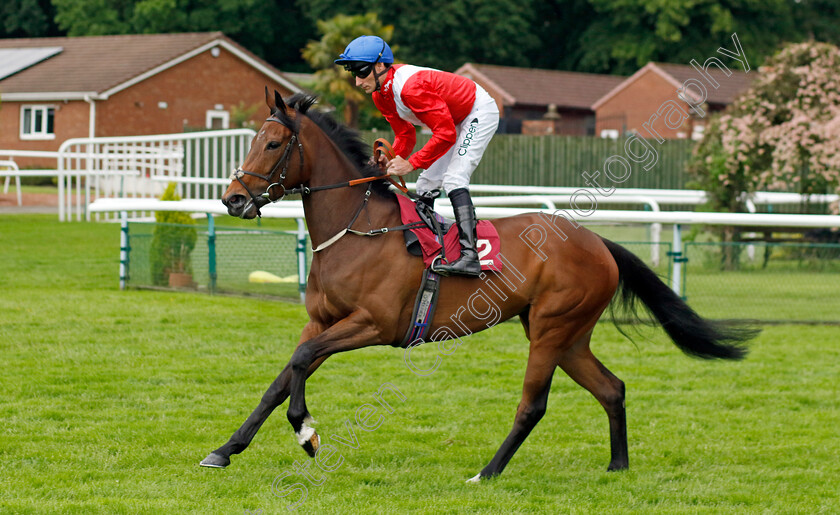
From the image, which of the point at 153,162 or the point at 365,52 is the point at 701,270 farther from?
the point at 153,162

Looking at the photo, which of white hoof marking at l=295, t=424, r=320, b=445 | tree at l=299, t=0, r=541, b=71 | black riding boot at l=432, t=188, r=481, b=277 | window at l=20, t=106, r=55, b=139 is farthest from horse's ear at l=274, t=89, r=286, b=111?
tree at l=299, t=0, r=541, b=71

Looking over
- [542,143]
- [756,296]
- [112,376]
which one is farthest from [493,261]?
[542,143]

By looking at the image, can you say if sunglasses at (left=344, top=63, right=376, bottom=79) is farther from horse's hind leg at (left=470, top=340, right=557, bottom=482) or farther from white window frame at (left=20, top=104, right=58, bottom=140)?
white window frame at (left=20, top=104, right=58, bottom=140)

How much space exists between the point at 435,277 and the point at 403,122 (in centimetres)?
81

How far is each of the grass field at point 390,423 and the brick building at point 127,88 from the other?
22043mm

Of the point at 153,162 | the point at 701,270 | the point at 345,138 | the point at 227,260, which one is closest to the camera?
the point at 345,138

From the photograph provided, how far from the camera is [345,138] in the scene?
4.79 metres

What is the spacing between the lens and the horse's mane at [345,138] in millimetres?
4699

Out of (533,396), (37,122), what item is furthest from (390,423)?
(37,122)

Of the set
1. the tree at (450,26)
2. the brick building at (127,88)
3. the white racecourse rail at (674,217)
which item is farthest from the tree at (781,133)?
the tree at (450,26)

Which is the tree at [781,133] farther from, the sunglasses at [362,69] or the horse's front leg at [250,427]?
the horse's front leg at [250,427]

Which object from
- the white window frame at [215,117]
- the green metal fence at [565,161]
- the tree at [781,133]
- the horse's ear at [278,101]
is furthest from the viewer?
the white window frame at [215,117]

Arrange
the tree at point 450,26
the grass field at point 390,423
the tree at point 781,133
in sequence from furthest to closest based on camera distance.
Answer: the tree at point 450,26 < the tree at point 781,133 < the grass field at point 390,423

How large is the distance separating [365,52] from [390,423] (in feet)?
7.02
